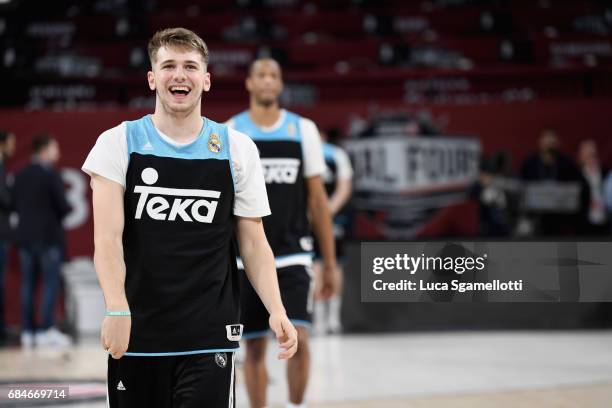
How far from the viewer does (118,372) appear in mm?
3484

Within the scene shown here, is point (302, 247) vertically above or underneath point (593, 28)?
underneath

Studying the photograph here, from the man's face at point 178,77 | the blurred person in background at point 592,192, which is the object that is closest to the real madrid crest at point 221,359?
the man's face at point 178,77

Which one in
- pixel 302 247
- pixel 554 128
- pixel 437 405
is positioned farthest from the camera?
pixel 554 128

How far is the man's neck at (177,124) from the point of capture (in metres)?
3.51

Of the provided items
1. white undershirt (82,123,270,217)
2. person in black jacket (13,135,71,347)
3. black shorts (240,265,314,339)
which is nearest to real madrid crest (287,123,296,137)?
black shorts (240,265,314,339)

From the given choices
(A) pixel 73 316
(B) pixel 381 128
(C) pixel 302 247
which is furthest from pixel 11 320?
(C) pixel 302 247

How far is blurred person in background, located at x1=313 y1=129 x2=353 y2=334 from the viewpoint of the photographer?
1025cm

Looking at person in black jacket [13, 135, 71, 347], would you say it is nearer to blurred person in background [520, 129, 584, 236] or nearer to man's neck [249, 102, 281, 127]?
man's neck [249, 102, 281, 127]

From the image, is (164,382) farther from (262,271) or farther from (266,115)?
(266,115)

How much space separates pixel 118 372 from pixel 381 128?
8.96m

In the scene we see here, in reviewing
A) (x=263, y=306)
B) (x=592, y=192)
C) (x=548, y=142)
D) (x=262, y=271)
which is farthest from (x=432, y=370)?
(x=262, y=271)

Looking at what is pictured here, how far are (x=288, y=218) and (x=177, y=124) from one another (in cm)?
223

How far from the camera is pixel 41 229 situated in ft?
33.6

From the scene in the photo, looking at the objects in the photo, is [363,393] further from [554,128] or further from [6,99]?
[6,99]
